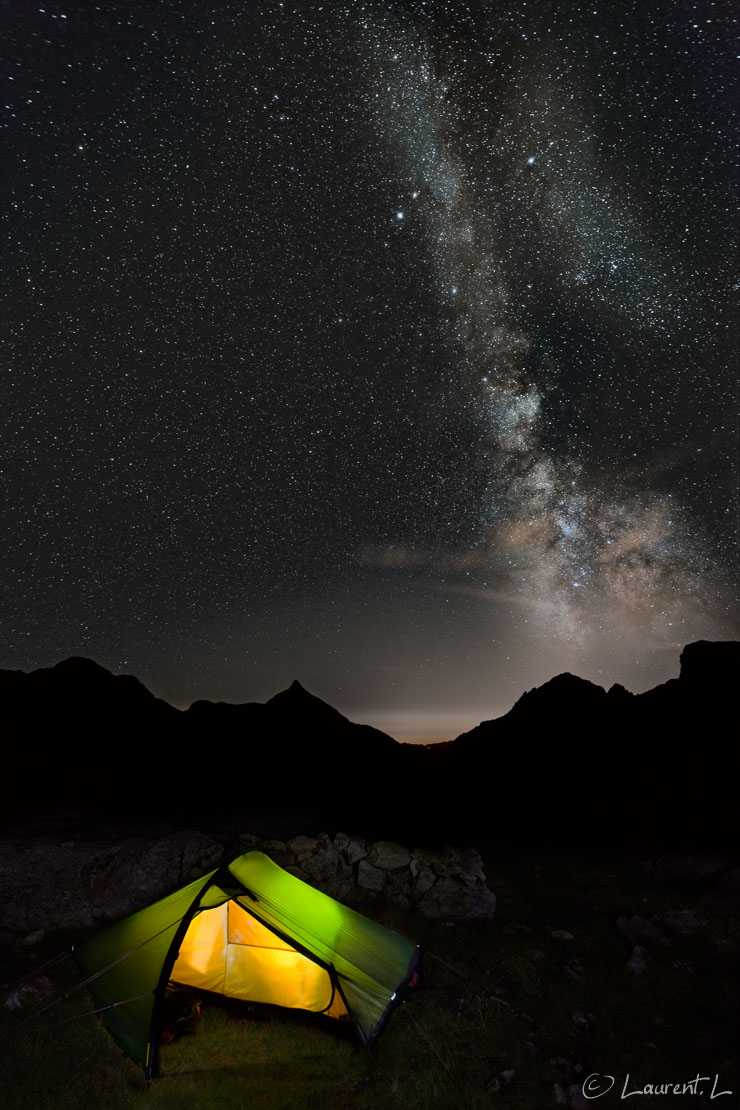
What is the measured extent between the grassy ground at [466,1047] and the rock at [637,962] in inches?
4.0

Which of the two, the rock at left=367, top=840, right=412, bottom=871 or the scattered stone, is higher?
the rock at left=367, top=840, right=412, bottom=871

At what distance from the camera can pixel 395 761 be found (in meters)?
68.5

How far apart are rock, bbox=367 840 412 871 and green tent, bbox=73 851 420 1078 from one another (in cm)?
575

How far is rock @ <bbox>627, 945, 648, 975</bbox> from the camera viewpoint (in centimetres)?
902

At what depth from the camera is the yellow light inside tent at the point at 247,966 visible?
7.40 metres

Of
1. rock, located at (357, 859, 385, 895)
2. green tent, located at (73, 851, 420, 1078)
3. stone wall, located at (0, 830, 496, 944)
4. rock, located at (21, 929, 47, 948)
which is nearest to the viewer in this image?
green tent, located at (73, 851, 420, 1078)

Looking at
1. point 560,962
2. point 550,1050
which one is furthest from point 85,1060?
point 560,962

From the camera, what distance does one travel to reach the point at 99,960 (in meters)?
7.32

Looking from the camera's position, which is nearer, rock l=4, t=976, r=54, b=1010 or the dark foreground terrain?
the dark foreground terrain

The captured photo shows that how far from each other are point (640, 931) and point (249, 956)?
821cm

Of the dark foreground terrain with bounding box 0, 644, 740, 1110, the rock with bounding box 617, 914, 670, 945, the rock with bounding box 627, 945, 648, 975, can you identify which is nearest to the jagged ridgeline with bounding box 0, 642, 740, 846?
the dark foreground terrain with bounding box 0, 644, 740, 1110

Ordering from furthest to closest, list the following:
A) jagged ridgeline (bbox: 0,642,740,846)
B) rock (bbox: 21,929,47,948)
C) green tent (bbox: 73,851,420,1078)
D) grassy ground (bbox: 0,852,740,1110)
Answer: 1. jagged ridgeline (bbox: 0,642,740,846)
2. rock (bbox: 21,929,47,948)
3. green tent (bbox: 73,851,420,1078)
4. grassy ground (bbox: 0,852,740,1110)

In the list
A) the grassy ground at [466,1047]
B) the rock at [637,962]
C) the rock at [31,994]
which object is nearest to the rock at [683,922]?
the grassy ground at [466,1047]

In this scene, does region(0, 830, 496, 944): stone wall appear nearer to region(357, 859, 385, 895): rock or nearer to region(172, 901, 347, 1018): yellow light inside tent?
region(357, 859, 385, 895): rock
